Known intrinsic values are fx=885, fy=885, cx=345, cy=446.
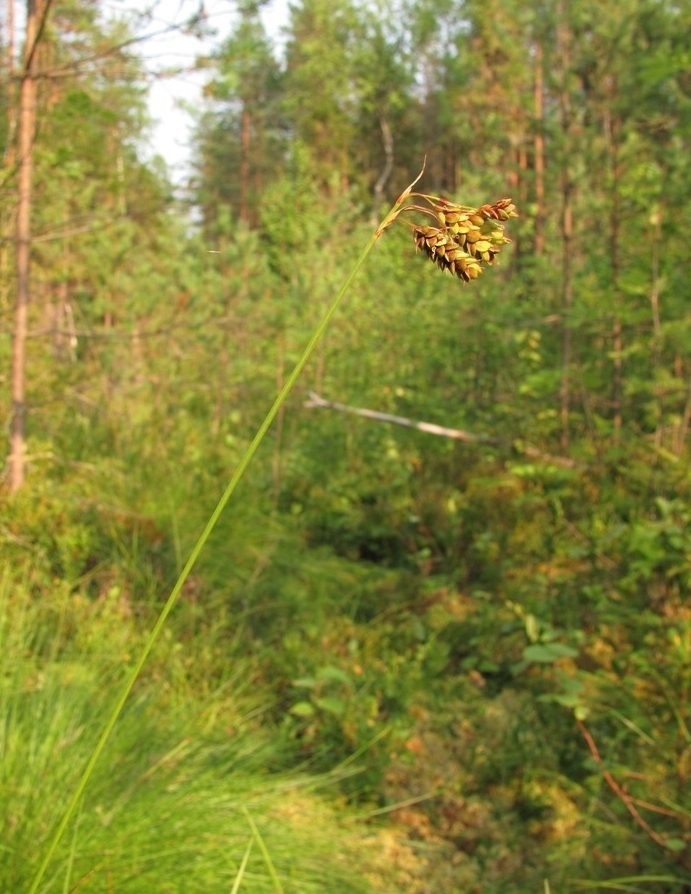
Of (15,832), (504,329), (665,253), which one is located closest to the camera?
(15,832)

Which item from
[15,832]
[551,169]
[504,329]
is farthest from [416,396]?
[15,832]

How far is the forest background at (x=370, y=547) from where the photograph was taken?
2.33m

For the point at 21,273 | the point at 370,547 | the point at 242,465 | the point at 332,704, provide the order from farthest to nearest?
1. the point at 370,547
2. the point at 21,273
3. the point at 332,704
4. the point at 242,465

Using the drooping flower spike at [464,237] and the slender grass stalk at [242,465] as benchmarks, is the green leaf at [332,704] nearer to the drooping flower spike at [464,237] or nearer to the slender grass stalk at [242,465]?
the slender grass stalk at [242,465]

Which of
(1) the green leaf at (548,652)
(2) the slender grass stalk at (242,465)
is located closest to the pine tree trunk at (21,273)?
(1) the green leaf at (548,652)

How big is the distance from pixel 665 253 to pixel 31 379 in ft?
11.5

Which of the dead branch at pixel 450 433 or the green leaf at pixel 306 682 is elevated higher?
the dead branch at pixel 450 433

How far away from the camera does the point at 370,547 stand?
16.3 ft

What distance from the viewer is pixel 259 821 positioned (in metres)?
2.12

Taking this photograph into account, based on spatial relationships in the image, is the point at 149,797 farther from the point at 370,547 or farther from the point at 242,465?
the point at 370,547

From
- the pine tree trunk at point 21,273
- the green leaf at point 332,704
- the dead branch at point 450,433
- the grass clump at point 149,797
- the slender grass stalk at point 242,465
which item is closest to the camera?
the slender grass stalk at point 242,465

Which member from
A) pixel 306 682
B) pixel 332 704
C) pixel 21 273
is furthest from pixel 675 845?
pixel 21 273

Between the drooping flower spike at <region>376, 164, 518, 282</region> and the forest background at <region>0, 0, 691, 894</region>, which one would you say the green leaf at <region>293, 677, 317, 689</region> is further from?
the drooping flower spike at <region>376, 164, 518, 282</region>

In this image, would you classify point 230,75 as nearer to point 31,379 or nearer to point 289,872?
point 31,379
